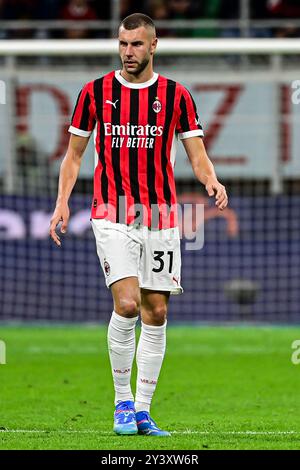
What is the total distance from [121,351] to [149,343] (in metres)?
0.24

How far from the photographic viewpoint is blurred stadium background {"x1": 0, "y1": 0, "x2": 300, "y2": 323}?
16.2 m

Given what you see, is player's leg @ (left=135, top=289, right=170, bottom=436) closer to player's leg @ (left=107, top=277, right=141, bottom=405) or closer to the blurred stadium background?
player's leg @ (left=107, top=277, right=141, bottom=405)

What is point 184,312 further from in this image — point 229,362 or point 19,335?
point 229,362

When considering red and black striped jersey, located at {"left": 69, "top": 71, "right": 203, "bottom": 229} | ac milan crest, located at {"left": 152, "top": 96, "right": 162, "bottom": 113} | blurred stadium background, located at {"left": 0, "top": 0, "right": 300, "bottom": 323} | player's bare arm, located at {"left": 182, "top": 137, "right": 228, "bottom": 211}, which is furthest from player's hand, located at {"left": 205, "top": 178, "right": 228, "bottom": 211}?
blurred stadium background, located at {"left": 0, "top": 0, "right": 300, "bottom": 323}

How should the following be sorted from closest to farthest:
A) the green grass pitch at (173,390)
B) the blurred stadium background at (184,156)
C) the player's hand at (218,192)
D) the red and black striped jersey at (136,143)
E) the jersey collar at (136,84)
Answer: the green grass pitch at (173,390) < the player's hand at (218,192) < the red and black striped jersey at (136,143) < the jersey collar at (136,84) < the blurred stadium background at (184,156)

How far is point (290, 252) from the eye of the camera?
16.3 metres

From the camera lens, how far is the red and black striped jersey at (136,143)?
24.6 feet

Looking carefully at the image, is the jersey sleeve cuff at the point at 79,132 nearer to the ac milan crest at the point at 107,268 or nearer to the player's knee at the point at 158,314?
the ac milan crest at the point at 107,268

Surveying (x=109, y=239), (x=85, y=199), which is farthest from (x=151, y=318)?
(x=85, y=199)

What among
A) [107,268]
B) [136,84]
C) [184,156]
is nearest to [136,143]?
[136,84]

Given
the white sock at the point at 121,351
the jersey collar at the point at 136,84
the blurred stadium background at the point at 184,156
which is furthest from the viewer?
the blurred stadium background at the point at 184,156

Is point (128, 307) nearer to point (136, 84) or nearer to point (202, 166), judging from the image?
point (202, 166)

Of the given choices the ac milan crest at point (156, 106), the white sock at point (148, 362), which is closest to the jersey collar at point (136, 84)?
the ac milan crest at point (156, 106)

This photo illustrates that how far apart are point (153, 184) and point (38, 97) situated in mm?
11024
